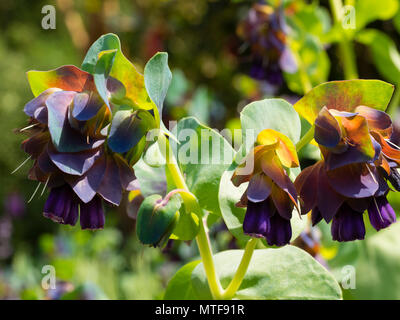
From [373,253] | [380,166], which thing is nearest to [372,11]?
[373,253]

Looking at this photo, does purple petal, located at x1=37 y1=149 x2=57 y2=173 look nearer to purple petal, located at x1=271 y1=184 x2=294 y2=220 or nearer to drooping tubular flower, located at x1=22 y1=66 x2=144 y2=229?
drooping tubular flower, located at x1=22 y1=66 x2=144 y2=229

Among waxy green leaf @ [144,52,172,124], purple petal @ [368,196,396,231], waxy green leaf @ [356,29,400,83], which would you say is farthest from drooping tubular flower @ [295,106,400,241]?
waxy green leaf @ [356,29,400,83]

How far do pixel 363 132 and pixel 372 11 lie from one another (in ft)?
1.70

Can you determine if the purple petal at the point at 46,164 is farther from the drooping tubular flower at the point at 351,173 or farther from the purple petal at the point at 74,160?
the drooping tubular flower at the point at 351,173

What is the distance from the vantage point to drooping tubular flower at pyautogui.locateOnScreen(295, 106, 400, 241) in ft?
0.98

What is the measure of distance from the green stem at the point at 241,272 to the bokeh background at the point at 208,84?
93 millimetres

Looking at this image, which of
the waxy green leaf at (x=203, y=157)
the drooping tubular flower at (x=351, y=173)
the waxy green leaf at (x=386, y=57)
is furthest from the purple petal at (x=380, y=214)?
the waxy green leaf at (x=386, y=57)

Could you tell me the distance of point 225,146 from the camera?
1.24 feet

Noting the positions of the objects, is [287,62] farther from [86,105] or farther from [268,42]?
[86,105]

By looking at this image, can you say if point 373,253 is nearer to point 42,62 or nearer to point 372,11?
point 372,11

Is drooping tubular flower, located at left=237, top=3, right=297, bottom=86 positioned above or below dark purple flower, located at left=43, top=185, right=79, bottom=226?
above

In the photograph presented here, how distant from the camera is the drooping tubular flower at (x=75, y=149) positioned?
31cm

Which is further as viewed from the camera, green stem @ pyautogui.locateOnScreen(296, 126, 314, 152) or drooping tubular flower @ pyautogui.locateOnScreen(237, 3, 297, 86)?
drooping tubular flower @ pyautogui.locateOnScreen(237, 3, 297, 86)

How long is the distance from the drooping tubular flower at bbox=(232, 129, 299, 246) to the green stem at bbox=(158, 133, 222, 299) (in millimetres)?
47
